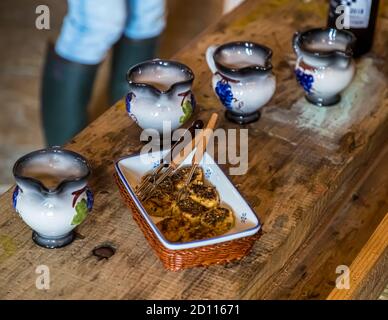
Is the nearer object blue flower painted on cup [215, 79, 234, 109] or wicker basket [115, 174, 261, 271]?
wicker basket [115, 174, 261, 271]

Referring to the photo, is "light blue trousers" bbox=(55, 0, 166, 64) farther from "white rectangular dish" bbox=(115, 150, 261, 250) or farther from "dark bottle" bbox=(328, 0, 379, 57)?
"white rectangular dish" bbox=(115, 150, 261, 250)

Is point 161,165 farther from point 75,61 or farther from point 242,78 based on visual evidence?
point 75,61

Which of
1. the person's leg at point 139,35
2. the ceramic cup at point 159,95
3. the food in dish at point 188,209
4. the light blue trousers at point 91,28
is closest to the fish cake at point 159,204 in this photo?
the food in dish at point 188,209

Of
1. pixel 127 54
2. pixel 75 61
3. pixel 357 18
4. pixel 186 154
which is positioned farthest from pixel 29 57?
pixel 186 154

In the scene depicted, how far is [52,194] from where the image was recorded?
3.44 feet

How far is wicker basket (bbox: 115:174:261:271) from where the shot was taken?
1042 mm

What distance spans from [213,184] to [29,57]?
4.98 feet

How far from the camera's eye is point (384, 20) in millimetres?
1723

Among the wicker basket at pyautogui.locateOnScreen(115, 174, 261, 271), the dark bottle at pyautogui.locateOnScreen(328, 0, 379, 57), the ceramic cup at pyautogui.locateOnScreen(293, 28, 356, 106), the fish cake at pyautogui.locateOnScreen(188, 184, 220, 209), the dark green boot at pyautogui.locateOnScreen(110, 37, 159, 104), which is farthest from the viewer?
the dark green boot at pyautogui.locateOnScreen(110, 37, 159, 104)

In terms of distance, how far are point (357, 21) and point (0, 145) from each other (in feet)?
3.48

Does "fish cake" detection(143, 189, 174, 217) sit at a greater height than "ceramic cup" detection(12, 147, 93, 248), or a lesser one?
lesser

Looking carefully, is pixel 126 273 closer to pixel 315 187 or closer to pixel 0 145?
pixel 315 187

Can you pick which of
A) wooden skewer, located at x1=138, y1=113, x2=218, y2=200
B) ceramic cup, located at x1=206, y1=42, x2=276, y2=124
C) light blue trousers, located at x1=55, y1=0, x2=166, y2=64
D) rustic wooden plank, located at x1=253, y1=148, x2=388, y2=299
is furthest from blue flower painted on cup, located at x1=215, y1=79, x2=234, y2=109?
light blue trousers, located at x1=55, y1=0, x2=166, y2=64

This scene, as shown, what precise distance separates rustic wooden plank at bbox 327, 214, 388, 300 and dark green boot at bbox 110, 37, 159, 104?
106 cm
